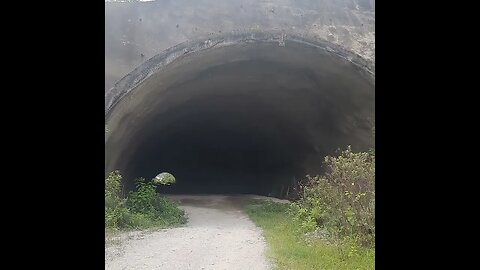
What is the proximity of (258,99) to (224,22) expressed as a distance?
17.7ft

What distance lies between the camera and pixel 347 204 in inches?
333

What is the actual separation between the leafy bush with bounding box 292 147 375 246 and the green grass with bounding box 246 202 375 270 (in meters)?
0.34

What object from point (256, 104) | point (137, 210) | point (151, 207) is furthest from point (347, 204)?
point (256, 104)

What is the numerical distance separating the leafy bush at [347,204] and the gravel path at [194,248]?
1.25 meters

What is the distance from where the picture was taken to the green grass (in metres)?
6.82

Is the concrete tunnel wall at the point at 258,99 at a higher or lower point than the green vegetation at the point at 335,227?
higher

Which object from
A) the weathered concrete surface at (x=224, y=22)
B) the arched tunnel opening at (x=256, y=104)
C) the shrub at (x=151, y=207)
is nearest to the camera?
the weathered concrete surface at (x=224, y=22)

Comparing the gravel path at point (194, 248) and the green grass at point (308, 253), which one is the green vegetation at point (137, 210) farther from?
the green grass at point (308, 253)

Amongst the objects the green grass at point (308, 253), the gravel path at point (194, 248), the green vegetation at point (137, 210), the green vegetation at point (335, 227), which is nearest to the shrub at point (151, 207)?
the green vegetation at point (137, 210)

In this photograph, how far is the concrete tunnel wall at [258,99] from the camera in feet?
36.7

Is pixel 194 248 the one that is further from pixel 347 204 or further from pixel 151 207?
pixel 151 207
